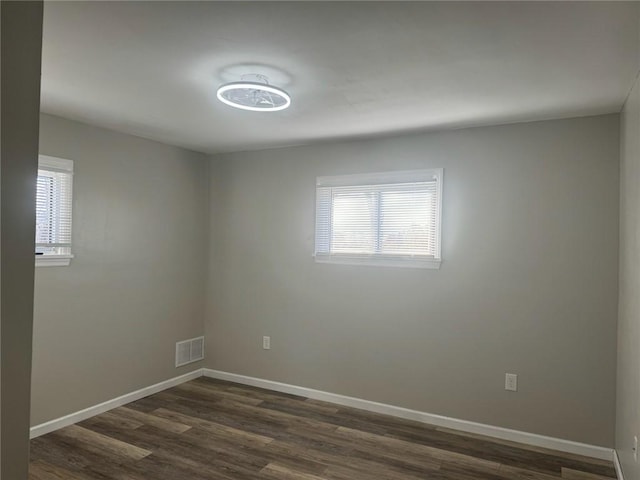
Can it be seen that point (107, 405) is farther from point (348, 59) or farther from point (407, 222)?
point (348, 59)

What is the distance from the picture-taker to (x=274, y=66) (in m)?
2.32

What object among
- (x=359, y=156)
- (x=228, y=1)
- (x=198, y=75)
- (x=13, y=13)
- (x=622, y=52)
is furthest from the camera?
(x=359, y=156)

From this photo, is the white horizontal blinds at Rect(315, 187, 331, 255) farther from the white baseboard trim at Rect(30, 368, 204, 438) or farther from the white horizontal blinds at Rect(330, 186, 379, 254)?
the white baseboard trim at Rect(30, 368, 204, 438)

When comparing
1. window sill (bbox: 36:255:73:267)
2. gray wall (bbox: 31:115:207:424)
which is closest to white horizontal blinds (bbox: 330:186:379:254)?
gray wall (bbox: 31:115:207:424)

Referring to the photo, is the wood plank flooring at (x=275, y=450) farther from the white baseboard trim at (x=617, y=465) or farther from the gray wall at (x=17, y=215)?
the gray wall at (x=17, y=215)

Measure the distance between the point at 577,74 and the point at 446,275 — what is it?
1.76m

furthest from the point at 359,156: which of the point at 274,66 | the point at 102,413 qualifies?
the point at 102,413

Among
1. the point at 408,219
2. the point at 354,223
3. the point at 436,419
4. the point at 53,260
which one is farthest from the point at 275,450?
the point at 53,260

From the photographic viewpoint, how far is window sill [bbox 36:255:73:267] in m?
3.25

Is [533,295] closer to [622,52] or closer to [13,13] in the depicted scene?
[622,52]

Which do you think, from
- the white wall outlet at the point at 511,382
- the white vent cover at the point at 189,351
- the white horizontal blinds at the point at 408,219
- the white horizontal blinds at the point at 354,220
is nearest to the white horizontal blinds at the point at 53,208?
the white vent cover at the point at 189,351

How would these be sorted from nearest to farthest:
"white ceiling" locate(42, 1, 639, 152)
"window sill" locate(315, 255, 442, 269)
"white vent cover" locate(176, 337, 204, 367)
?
"white ceiling" locate(42, 1, 639, 152), "window sill" locate(315, 255, 442, 269), "white vent cover" locate(176, 337, 204, 367)

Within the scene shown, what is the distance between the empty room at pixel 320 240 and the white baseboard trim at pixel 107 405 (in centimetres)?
2

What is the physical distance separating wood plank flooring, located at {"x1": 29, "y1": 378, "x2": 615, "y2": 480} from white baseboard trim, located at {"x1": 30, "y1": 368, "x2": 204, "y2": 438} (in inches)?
2.4
